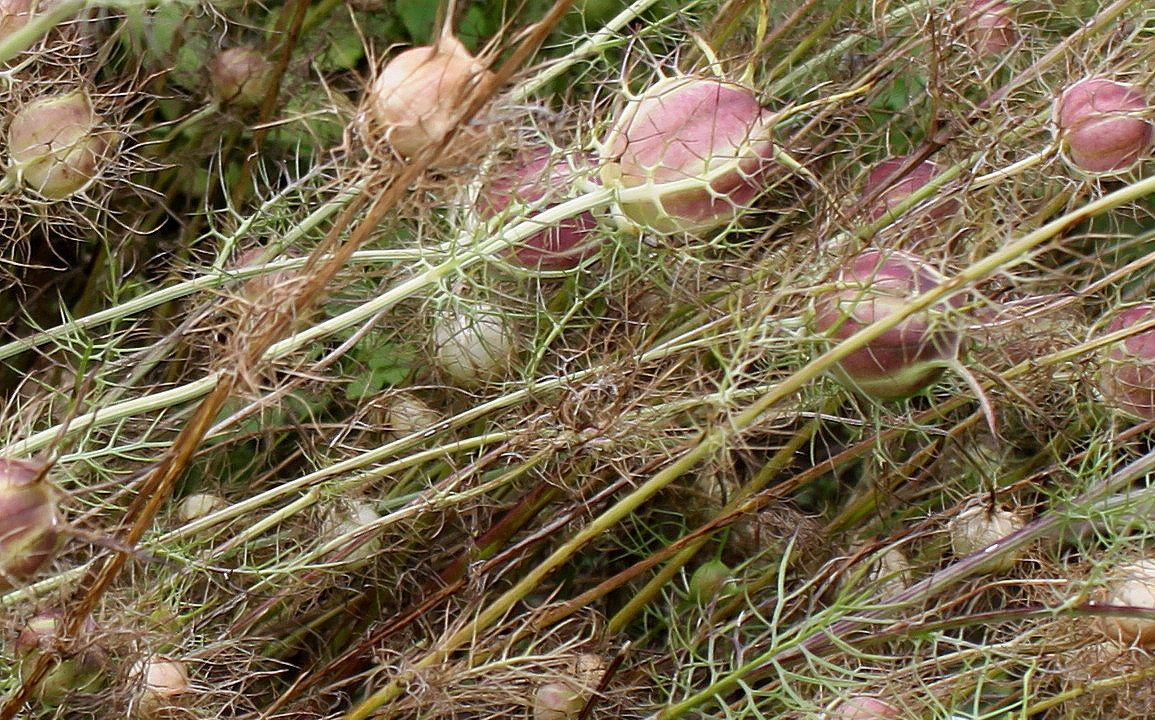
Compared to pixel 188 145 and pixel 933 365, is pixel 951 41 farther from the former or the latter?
pixel 188 145

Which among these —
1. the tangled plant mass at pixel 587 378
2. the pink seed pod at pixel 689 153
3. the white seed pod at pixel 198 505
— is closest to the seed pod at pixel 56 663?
the tangled plant mass at pixel 587 378

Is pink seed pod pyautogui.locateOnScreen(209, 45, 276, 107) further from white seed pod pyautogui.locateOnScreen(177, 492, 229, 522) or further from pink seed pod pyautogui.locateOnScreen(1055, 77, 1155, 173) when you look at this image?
pink seed pod pyautogui.locateOnScreen(1055, 77, 1155, 173)

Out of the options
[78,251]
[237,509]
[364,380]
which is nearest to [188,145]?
[78,251]

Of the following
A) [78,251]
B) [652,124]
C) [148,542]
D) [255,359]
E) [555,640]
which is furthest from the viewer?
[78,251]

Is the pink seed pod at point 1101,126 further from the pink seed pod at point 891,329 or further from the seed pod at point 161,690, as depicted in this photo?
the seed pod at point 161,690

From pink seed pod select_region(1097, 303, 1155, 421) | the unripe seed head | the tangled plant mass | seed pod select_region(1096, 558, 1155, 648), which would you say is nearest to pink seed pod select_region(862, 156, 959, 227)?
the tangled plant mass
